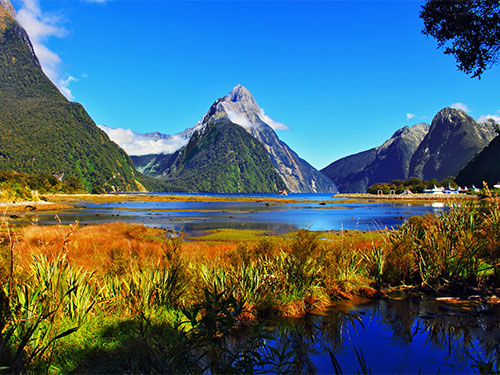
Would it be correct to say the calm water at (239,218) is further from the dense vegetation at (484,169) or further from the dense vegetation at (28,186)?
the dense vegetation at (484,169)

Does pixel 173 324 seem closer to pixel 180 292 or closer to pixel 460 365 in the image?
pixel 180 292

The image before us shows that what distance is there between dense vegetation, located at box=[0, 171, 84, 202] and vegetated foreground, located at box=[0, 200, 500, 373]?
3093 inches

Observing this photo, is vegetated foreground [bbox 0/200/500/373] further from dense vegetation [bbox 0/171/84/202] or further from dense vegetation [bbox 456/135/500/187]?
dense vegetation [bbox 456/135/500/187]

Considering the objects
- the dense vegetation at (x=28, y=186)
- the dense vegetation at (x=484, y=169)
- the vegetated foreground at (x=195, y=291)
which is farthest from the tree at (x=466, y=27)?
the dense vegetation at (x=484, y=169)

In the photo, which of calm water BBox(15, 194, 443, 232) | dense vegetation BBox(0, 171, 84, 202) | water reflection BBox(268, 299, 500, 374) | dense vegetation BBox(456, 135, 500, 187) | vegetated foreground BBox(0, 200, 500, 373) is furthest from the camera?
dense vegetation BBox(456, 135, 500, 187)

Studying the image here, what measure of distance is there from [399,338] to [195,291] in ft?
15.9

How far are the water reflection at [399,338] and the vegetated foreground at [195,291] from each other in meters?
0.69

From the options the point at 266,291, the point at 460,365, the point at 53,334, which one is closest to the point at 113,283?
the point at 53,334

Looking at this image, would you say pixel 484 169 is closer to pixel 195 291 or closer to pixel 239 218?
pixel 239 218

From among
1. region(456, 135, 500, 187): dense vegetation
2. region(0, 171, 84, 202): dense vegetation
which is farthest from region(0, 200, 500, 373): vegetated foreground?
region(456, 135, 500, 187): dense vegetation

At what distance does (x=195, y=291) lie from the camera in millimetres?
8742

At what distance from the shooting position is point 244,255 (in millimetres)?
11906

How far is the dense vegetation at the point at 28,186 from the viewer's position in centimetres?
7944

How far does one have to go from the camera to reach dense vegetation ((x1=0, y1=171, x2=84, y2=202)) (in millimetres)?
79438
